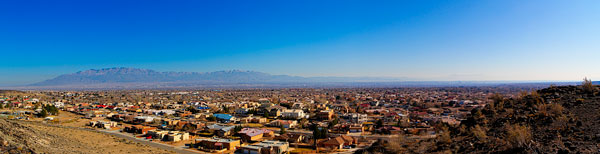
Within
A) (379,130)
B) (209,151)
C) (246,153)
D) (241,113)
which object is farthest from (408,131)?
(241,113)

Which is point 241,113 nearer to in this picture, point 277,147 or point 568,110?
point 277,147

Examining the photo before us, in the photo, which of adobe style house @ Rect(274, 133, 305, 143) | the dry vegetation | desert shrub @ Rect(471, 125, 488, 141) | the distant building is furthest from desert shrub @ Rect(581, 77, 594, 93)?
the distant building

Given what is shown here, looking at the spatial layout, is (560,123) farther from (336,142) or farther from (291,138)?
(291,138)

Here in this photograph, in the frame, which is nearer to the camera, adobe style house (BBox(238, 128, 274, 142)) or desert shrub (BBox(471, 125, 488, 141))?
desert shrub (BBox(471, 125, 488, 141))

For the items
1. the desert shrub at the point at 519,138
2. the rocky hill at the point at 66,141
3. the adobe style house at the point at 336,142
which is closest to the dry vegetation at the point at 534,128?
the desert shrub at the point at 519,138

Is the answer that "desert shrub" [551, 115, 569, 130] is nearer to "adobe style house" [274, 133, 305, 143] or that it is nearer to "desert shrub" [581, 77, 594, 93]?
"desert shrub" [581, 77, 594, 93]

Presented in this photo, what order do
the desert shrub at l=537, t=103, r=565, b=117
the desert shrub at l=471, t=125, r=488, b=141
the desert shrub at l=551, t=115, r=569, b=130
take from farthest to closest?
the desert shrub at l=537, t=103, r=565, b=117, the desert shrub at l=471, t=125, r=488, b=141, the desert shrub at l=551, t=115, r=569, b=130

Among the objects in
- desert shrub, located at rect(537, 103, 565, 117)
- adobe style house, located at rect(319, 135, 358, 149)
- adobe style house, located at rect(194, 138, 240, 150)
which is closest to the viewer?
desert shrub, located at rect(537, 103, 565, 117)

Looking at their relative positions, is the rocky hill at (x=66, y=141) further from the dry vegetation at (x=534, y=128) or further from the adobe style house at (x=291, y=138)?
the dry vegetation at (x=534, y=128)
